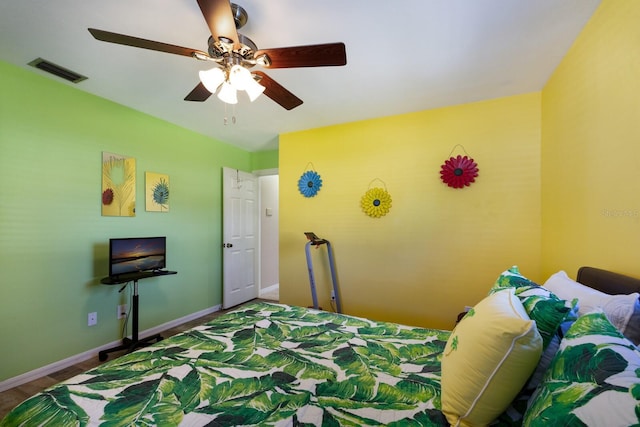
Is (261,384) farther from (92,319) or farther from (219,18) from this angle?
(92,319)

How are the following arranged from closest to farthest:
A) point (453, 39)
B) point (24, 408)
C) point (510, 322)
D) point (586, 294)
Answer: point (510, 322) < point (24, 408) < point (586, 294) < point (453, 39)

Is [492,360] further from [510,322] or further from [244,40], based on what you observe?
[244,40]

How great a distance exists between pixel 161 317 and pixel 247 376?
2626mm

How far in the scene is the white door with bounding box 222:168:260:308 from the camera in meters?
4.06

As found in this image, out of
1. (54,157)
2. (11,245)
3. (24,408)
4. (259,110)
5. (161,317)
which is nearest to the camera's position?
(24,408)

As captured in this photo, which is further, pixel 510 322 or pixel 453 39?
pixel 453 39

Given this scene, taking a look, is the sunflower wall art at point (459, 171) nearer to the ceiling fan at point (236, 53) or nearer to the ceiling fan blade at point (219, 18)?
the ceiling fan at point (236, 53)

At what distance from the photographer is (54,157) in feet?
7.80

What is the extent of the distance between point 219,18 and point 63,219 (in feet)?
7.70

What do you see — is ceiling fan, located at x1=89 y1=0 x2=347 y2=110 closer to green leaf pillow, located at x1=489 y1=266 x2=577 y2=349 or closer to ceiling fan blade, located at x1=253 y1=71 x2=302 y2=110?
ceiling fan blade, located at x1=253 y1=71 x2=302 y2=110

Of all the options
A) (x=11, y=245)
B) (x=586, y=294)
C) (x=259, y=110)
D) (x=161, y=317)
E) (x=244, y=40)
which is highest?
(x=259, y=110)

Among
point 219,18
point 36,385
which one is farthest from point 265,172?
point 36,385

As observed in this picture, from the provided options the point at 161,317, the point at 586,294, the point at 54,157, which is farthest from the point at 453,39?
the point at 161,317

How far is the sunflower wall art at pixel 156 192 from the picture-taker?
10.2 feet
